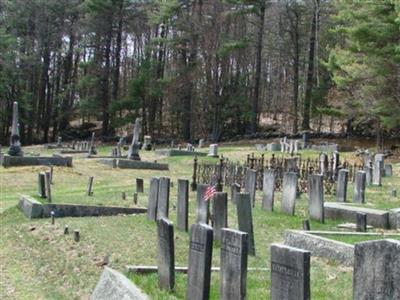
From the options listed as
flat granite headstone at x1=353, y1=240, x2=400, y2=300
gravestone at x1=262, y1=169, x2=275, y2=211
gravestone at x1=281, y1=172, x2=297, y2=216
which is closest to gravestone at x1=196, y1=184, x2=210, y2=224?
gravestone at x1=281, y1=172, x2=297, y2=216

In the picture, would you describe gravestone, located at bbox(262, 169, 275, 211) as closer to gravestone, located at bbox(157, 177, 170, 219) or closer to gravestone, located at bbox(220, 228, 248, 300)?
gravestone, located at bbox(157, 177, 170, 219)

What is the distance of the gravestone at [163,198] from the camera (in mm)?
13750

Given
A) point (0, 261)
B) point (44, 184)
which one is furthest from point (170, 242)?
point (44, 184)

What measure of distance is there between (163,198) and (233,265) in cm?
693

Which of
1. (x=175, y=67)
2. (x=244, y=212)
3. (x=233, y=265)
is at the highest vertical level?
(x=175, y=67)

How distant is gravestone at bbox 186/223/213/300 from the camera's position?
7285 mm

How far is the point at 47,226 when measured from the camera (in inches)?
563

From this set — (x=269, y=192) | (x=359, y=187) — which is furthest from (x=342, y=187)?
(x=269, y=192)

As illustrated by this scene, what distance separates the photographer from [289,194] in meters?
14.8

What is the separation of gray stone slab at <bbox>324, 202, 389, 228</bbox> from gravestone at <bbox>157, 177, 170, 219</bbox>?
3267 mm

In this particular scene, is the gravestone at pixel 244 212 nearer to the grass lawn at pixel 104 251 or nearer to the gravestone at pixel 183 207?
the grass lawn at pixel 104 251

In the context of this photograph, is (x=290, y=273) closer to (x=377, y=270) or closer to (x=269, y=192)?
(x=377, y=270)

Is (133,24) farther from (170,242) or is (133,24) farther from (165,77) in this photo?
(170,242)

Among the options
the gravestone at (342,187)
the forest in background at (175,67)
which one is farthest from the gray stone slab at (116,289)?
the forest in background at (175,67)
